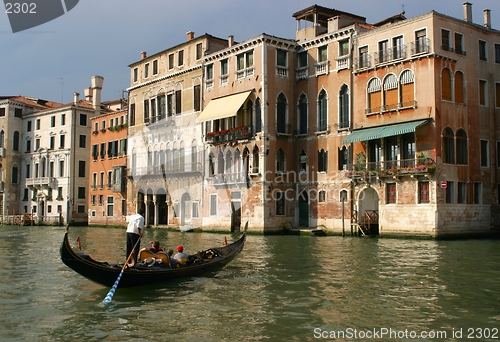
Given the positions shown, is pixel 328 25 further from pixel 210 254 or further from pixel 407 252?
pixel 210 254

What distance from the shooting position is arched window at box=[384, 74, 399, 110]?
22938mm

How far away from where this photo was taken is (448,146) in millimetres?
21953

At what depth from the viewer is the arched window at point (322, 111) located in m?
26.0

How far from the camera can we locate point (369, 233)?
78.3 ft

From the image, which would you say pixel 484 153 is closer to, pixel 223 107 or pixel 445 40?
pixel 445 40

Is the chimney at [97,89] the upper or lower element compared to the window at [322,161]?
upper

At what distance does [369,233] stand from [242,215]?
250 inches

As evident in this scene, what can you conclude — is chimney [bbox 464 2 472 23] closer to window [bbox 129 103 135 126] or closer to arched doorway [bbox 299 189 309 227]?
arched doorway [bbox 299 189 309 227]

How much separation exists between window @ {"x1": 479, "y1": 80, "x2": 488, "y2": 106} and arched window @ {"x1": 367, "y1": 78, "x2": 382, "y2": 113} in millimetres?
3914

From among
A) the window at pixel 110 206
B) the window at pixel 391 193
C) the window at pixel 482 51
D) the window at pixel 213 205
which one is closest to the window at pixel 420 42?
the window at pixel 482 51

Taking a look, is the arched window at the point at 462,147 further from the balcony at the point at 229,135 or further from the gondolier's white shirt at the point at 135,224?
the gondolier's white shirt at the point at 135,224

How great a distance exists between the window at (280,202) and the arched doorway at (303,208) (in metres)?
0.81

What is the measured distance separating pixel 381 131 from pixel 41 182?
28.9 meters

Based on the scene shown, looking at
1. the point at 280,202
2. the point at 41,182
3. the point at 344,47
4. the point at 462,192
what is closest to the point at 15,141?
the point at 41,182
